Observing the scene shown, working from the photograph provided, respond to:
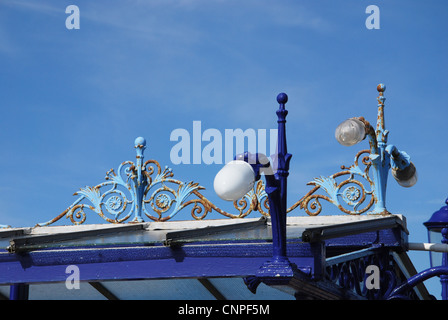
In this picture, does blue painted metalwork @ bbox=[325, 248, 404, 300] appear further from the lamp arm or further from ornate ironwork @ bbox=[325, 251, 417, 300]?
the lamp arm

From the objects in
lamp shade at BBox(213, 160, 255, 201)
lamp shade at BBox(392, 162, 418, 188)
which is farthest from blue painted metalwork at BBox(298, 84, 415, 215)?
lamp shade at BBox(213, 160, 255, 201)

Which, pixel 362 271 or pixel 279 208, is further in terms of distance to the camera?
pixel 362 271

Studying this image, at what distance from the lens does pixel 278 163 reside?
22.4ft

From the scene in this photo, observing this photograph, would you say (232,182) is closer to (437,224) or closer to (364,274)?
(364,274)

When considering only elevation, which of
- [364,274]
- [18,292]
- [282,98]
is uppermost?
[282,98]

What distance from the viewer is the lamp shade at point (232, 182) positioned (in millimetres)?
5797

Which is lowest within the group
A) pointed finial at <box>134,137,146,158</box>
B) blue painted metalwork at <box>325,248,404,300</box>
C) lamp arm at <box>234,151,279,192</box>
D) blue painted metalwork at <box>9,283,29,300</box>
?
blue painted metalwork at <box>9,283,29,300</box>

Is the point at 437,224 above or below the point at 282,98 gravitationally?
below

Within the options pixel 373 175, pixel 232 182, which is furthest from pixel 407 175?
pixel 232 182

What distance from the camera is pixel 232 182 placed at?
5.80m

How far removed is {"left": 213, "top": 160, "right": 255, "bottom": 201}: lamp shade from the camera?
5.80 meters

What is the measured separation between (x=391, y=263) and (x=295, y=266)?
4150 millimetres

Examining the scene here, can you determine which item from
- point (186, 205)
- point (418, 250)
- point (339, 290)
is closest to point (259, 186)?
point (186, 205)

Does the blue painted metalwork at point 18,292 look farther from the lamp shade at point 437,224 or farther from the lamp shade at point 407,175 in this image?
the lamp shade at point 437,224
